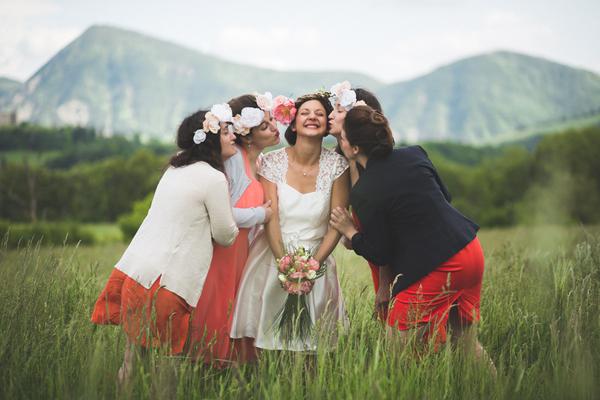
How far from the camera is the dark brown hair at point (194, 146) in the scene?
4402mm

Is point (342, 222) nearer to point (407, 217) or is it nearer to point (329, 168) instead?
point (329, 168)

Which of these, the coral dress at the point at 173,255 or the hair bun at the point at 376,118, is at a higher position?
the hair bun at the point at 376,118

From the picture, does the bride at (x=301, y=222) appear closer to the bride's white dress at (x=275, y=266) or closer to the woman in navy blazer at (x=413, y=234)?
the bride's white dress at (x=275, y=266)

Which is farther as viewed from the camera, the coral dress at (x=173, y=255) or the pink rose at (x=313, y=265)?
the pink rose at (x=313, y=265)

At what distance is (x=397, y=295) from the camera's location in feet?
13.7

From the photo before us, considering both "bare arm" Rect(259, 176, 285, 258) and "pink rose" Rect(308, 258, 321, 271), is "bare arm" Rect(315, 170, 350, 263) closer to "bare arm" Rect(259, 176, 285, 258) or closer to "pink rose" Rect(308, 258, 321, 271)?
"pink rose" Rect(308, 258, 321, 271)

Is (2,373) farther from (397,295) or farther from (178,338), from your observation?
(397,295)

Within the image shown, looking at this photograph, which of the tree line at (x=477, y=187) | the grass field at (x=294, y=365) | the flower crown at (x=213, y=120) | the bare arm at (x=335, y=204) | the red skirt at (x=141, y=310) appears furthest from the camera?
the tree line at (x=477, y=187)

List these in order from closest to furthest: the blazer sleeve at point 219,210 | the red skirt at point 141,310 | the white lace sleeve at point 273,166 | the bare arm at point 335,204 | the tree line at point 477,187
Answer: the red skirt at point 141,310 < the blazer sleeve at point 219,210 < the bare arm at point 335,204 < the white lace sleeve at point 273,166 < the tree line at point 477,187

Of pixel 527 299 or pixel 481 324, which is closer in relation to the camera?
pixel 481 324

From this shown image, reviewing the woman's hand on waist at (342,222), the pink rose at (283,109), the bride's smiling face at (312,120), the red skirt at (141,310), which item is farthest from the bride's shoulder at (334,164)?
the red skirt at (141,310)

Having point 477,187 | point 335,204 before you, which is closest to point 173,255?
point 335,204

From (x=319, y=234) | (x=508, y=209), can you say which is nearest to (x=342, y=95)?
(x=319, y=234)

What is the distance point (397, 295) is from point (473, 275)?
592 mm
